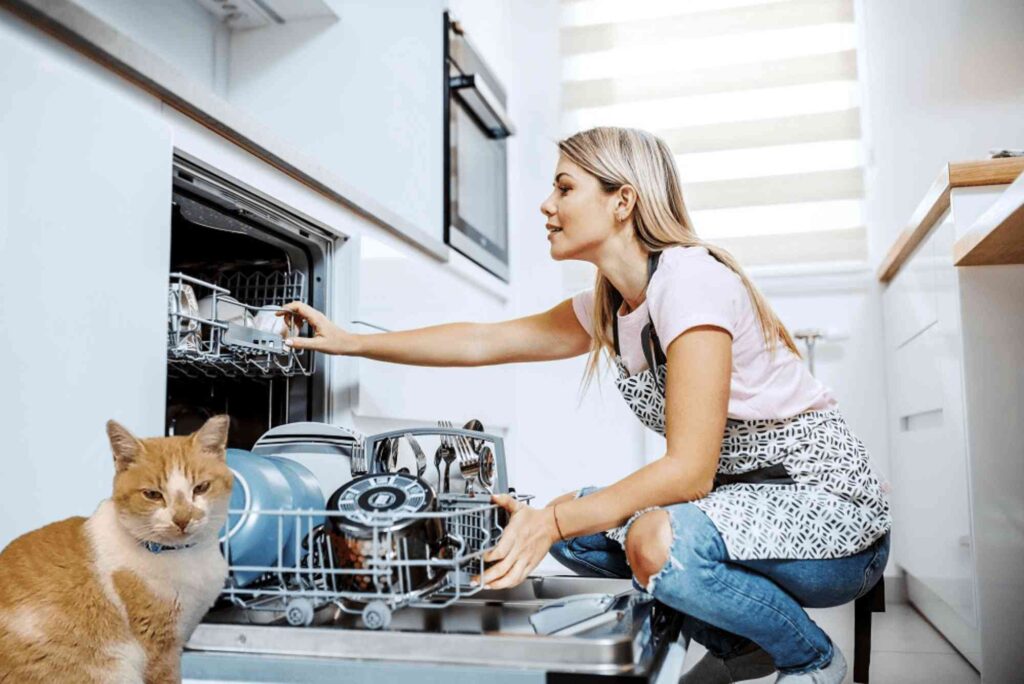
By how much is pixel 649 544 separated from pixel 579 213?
21.2 inches

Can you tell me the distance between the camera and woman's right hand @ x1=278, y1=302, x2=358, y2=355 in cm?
144

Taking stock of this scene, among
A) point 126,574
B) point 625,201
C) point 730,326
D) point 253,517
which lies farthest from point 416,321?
point 126,574

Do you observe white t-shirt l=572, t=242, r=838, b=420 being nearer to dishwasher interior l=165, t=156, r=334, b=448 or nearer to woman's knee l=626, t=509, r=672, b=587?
woman's knee l=626, t=509, r=672, b=587

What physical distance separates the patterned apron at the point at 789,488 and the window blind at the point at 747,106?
172 cm

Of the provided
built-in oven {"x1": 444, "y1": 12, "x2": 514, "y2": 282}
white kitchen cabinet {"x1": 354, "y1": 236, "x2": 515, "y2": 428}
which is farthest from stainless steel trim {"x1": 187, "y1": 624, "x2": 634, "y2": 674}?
built-in oven {"x1": 444, "y1": 12, "x2": 514, "y2": 282}

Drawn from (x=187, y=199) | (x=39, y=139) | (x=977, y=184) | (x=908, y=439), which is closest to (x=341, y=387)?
(x=187, y=199)

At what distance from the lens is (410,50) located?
2289 millimetres

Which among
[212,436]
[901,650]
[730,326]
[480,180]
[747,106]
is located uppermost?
[747,106]

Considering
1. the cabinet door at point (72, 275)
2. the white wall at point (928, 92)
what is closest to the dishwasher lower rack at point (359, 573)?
the cabinet door at point (72, 275)

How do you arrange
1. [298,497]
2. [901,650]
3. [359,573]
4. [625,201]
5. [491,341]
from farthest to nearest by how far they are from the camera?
[901,650], [491,341], [625,201], [298,497], [359,573]

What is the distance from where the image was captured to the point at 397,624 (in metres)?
0.95

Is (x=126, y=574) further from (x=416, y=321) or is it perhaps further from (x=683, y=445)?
(x=416, y=321)

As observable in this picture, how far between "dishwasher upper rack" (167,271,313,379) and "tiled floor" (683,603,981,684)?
95cm

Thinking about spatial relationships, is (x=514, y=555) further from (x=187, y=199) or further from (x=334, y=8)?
(x=334, y=8)
